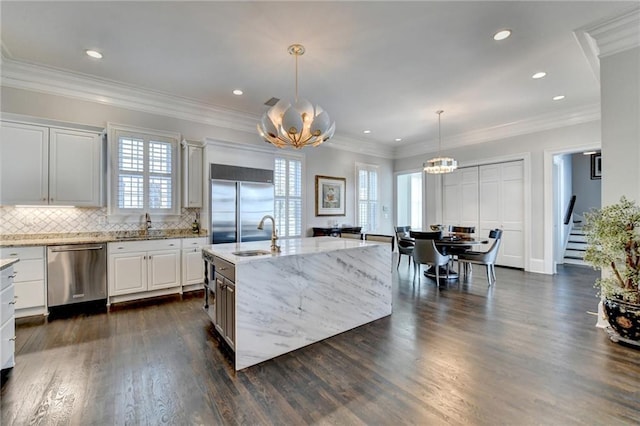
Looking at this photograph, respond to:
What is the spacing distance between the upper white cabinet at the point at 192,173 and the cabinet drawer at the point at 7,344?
2.62m

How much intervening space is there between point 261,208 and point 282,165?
1.44 m

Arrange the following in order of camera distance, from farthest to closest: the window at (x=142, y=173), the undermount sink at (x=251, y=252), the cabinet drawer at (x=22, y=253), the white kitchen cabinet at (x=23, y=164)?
the window at (x=142, y=173) → the white kitchen cabinet at (x=23, y=164) → the cabinet drawer at (x=22, y=253) → the undermount sink at (x=251, y=252)

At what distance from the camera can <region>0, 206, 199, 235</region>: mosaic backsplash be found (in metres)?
3.69

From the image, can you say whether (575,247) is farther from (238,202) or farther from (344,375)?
(238,202)

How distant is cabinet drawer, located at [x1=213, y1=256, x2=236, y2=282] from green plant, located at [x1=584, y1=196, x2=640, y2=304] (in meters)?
3.36

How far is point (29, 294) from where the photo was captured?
3418 mm

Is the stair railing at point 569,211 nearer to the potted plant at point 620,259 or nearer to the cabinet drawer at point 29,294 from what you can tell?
the potted plant at point 620,259

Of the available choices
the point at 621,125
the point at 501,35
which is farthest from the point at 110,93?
the point at 621,125

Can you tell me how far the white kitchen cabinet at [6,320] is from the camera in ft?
7.23

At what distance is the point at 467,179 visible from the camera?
695 centimetres

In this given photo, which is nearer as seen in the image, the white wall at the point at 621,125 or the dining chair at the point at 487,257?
the white wall at the point at 621,125

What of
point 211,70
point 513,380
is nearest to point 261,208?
point 211,70

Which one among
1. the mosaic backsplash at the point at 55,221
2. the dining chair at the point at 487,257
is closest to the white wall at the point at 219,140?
the mosaic backsplash at the point at 55,221

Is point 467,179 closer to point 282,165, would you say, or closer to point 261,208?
point 282,165
